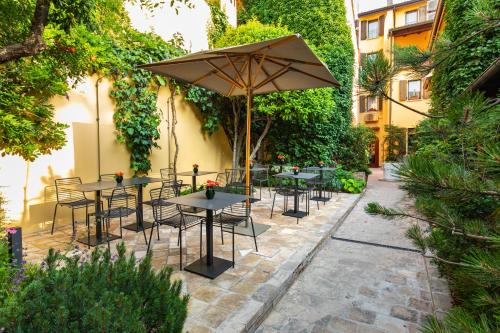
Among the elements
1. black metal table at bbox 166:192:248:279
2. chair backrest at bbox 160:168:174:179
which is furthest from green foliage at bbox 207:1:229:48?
black metal table at bbox 166:192:248:279

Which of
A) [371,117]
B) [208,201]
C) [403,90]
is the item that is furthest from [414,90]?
[208,201]

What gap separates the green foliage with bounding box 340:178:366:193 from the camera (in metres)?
8.15

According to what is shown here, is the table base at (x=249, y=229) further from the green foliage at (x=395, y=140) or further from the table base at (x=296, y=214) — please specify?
the green foliage at (x=395, y=140)

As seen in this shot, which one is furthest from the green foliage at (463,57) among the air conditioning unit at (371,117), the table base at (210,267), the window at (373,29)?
the window at (373,29)

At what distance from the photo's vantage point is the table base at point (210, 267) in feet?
9.95

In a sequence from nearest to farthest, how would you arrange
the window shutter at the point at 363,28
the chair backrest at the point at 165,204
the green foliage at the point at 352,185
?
the chair backrest at the point at 165,204 < the green foliage at the point at 352,185 < the window shutter at the point at 363,28

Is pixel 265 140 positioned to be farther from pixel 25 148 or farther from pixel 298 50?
pixel 25 148

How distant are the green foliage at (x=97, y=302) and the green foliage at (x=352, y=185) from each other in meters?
7.41

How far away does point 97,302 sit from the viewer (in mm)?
1258

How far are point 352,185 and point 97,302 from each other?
7942 millimetres

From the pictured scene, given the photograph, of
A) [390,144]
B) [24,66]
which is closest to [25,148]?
[24,66]

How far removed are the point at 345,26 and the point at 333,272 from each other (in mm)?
9239

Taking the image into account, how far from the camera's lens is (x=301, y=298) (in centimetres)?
286

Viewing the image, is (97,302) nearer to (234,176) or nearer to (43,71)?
(43,71)
